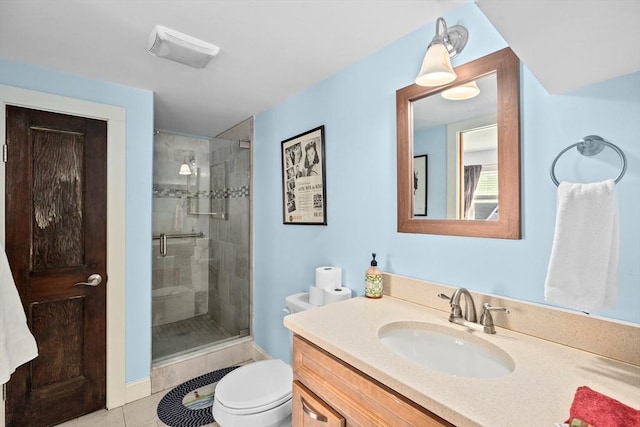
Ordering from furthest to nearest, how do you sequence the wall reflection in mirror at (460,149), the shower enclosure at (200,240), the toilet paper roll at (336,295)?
the shower enclosure at (200,240), the toilet paper roll at (336,295), the wall reflection in mirror at (460,149)

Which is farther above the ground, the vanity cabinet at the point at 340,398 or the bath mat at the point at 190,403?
the vanity cabinet at the point at 340,398

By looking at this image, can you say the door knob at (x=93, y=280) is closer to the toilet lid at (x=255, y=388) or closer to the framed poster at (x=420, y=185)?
the toilet lid at (x=255, y=388)

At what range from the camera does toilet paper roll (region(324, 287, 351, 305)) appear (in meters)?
1.68

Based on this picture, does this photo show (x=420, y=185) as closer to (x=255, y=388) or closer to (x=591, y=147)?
(x=591, y=147)

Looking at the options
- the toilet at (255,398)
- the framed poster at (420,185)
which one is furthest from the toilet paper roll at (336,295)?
the framed poster at (420,185)

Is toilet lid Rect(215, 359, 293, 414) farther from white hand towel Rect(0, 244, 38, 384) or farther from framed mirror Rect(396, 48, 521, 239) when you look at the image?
framed mirror Rect(396, 48, 521, 239)

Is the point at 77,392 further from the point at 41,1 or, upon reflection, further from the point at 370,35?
the point at 370,35

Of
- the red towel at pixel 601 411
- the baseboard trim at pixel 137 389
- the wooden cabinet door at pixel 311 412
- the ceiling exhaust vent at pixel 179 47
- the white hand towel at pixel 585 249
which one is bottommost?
the baseboard trim at pixel 137 389

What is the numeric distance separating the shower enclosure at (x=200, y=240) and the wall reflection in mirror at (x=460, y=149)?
6.14 ft

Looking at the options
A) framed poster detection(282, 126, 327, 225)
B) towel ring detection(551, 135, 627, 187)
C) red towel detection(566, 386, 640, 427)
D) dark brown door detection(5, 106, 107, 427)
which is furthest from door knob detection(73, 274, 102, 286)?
towel ring detection(551, 135, 627, 187)

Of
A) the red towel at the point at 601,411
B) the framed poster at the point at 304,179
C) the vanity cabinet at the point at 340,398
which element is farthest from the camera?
the framed poster at the point at 304,179

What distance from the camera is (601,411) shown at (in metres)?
0.63

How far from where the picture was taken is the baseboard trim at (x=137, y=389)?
2076mm

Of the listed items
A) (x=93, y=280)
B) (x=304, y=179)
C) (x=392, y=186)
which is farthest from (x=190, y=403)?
(x=392, y=186)
